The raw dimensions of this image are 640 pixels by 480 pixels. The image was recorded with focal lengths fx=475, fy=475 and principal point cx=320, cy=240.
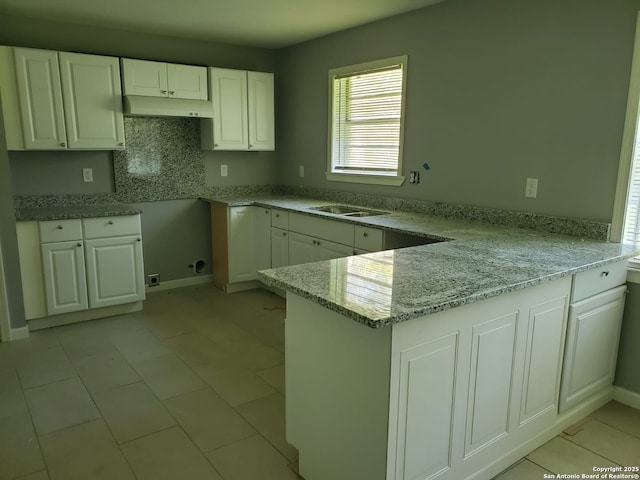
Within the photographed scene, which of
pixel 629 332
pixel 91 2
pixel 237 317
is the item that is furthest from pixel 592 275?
pixel 91 2

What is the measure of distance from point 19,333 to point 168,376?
143 centimetres

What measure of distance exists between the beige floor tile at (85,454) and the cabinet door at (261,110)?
3.08 meters

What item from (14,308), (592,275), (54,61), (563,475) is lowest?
(563,475)

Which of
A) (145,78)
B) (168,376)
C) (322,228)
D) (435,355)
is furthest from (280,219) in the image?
(435,355)

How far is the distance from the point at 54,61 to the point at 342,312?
334 centimetres

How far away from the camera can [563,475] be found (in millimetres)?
2094

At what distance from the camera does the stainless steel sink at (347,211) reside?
12.9ft

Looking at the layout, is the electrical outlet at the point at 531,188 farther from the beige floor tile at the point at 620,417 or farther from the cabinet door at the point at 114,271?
the cabinet door at the point at 114,271

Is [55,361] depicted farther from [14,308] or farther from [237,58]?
[237,58]

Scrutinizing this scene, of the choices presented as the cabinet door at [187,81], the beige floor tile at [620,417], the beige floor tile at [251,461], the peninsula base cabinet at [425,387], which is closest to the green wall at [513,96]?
the peninsula base cabinet at [425,387]

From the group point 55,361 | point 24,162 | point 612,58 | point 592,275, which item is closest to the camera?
point 592,275

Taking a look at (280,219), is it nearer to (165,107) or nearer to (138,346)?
(165,107)

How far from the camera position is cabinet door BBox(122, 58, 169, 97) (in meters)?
3.94

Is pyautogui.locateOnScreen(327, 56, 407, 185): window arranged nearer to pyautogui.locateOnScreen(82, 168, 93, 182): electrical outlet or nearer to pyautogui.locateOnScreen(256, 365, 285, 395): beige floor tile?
pyautogui.locateOnScreen(256, 365, 285, 395): beige floor tile
